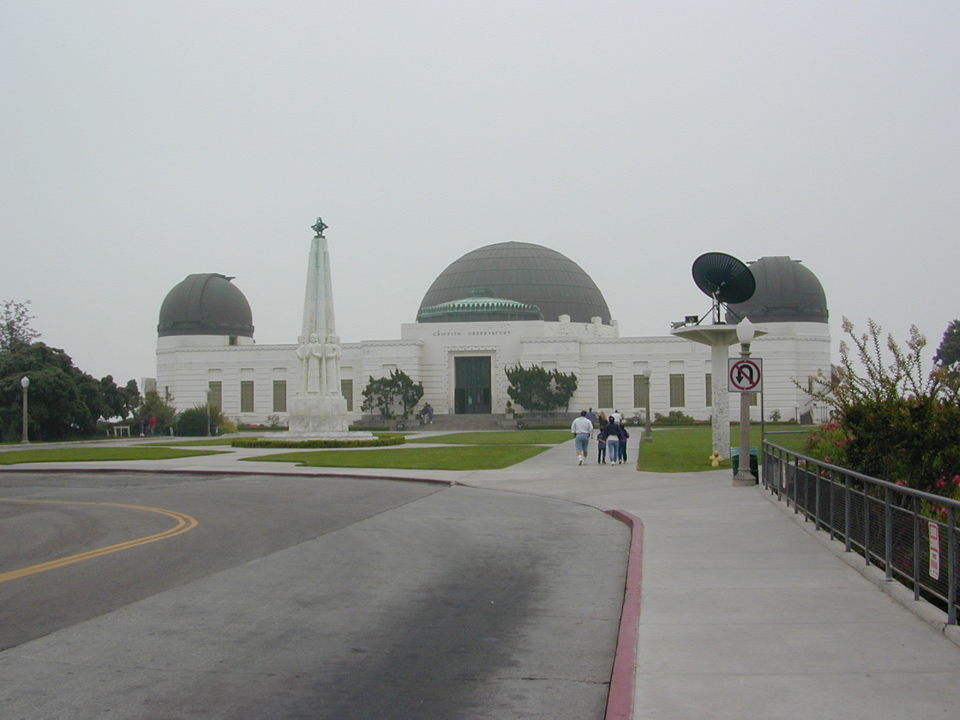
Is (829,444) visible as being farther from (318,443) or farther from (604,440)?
(318,443)

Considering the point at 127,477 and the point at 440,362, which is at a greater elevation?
the point at 440,362

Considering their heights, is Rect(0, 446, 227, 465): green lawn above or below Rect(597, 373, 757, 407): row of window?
below

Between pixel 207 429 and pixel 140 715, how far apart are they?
59.9 m

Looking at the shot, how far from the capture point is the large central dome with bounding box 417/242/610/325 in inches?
3366

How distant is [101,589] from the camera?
1040 cm

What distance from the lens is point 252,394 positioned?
258 ft

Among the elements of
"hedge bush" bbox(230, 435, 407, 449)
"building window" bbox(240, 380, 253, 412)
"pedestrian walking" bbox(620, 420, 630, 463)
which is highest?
"building window" bbox(240, 380, 253, 412)

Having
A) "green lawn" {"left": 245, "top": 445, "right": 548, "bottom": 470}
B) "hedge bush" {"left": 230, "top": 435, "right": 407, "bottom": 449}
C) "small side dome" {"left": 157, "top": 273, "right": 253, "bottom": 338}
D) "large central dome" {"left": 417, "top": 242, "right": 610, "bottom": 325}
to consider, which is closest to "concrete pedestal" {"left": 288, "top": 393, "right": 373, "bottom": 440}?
"hedge bush" {"left": 230, "top": 435, "right": 407, "bottom": 449}

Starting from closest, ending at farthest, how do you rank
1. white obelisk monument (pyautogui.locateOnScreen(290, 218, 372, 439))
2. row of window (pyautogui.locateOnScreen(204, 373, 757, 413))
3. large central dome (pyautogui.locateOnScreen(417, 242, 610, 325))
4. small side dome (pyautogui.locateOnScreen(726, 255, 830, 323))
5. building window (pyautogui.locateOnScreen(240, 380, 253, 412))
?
white obelisk monument (pyautogui.locateOnScreen(290, 218, 372, 439)) < row of window (pyautogui.locateOnScreen(204, 373, 757, 413)) < small side dome (pyautogui.locateOnScreen(726, 255, 830, 323)) < building window (pyautogui.locateOnScreen(240, 380, 253, 412)) < large central dome (pyautogui.locateOnScreen(417, 242, 610, 325))

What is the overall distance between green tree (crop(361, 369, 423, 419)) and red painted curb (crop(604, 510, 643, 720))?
6074 centimetres

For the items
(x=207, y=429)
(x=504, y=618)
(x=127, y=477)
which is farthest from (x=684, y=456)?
(x=207, y=429)

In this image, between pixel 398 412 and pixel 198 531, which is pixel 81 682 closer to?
pixel 198 531

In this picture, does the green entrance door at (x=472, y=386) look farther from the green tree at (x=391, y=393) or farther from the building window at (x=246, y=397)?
the building window at (x=246, y=397)

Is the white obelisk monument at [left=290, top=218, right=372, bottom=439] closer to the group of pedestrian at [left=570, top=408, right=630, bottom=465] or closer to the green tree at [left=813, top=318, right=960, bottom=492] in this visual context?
the group of pedestrian at [left=570, top=408, right=630, bottom=465]
